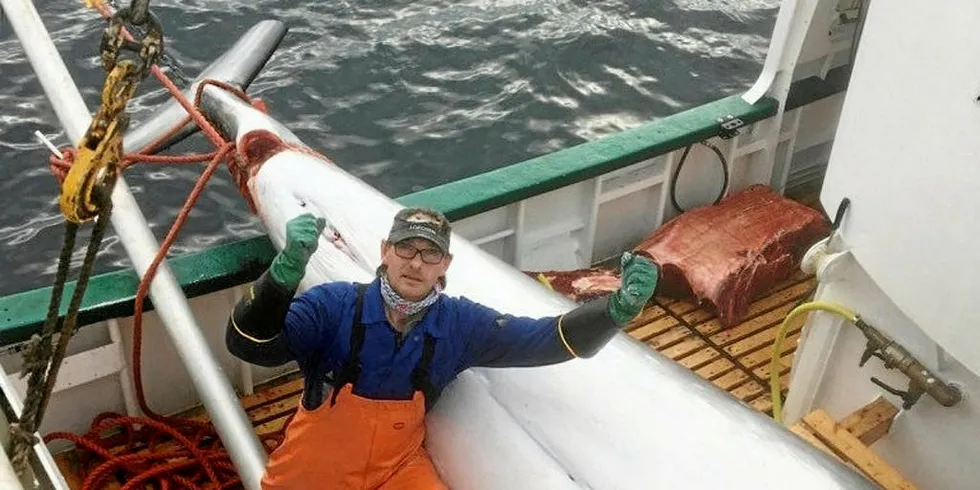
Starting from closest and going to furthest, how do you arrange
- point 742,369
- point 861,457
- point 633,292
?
point 633,292 → point 861,457 → point 742,369

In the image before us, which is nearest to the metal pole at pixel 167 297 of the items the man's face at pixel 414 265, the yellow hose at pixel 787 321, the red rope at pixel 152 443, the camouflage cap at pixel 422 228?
the red rope at pixel 152 443

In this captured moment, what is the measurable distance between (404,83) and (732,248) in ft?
18.8

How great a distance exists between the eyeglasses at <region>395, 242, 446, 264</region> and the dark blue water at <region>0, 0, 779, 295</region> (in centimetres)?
566

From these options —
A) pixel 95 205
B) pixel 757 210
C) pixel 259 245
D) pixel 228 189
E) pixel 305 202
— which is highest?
pixel 95 205

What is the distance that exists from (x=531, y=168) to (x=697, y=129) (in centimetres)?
121

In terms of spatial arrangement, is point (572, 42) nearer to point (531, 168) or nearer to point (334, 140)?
point (334, 140)

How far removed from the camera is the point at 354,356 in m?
3.67

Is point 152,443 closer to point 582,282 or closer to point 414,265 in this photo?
point 414,265

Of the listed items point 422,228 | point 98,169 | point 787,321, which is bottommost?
point 787,321

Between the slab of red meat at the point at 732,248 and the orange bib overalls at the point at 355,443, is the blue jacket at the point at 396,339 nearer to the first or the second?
the orange bib overalls at the point at 355,443

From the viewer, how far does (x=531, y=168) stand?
6.05m

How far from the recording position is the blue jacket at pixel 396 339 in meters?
3.67

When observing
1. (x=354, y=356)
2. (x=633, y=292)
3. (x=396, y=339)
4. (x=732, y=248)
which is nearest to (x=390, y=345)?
(x=396, y=339)

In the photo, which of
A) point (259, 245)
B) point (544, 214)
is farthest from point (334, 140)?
point (259, 245)
